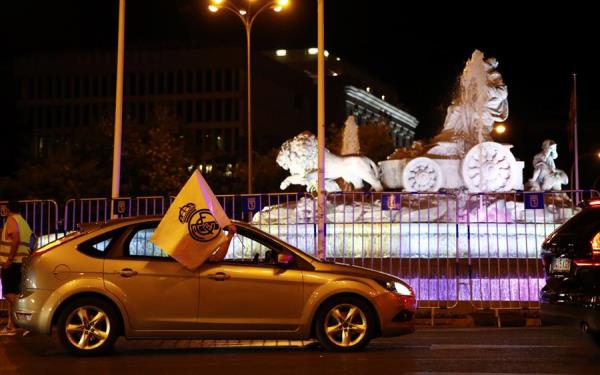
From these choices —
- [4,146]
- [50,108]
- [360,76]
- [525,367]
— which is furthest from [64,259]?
[360,76]

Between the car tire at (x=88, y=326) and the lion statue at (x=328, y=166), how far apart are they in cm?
1463

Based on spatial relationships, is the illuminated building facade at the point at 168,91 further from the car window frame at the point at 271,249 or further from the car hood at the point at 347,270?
the car hood at the point at 347,270

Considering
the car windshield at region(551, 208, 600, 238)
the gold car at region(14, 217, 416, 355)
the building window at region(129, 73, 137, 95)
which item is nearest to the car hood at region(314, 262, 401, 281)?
the gold car at region(14, 217, 416, 355)

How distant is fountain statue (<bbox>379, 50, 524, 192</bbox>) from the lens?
24.7m

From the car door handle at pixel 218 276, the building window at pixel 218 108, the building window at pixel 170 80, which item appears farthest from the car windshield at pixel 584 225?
the building window at pixel 170 80

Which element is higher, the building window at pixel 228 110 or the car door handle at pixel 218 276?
the building window at pixel 228 110

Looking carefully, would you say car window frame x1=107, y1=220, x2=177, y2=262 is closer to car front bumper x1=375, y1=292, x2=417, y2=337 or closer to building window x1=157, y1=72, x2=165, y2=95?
car front bumper x1=375, y1=292, x2=417, y2=337

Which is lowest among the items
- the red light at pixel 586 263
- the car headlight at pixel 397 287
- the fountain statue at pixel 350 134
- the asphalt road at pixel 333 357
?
the asphalt road at pixel 333 357

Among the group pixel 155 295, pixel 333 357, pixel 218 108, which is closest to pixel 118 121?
pixel 155 295

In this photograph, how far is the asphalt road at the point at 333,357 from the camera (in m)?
8.71

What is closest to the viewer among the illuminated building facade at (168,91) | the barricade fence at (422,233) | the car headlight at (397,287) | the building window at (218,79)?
the car headlight at (397,287)

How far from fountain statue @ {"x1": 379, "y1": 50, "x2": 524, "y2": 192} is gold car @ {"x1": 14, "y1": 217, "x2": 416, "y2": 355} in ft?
49.8

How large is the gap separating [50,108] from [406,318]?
86.4m

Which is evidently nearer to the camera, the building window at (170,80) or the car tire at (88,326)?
the car tire at (88,326)
